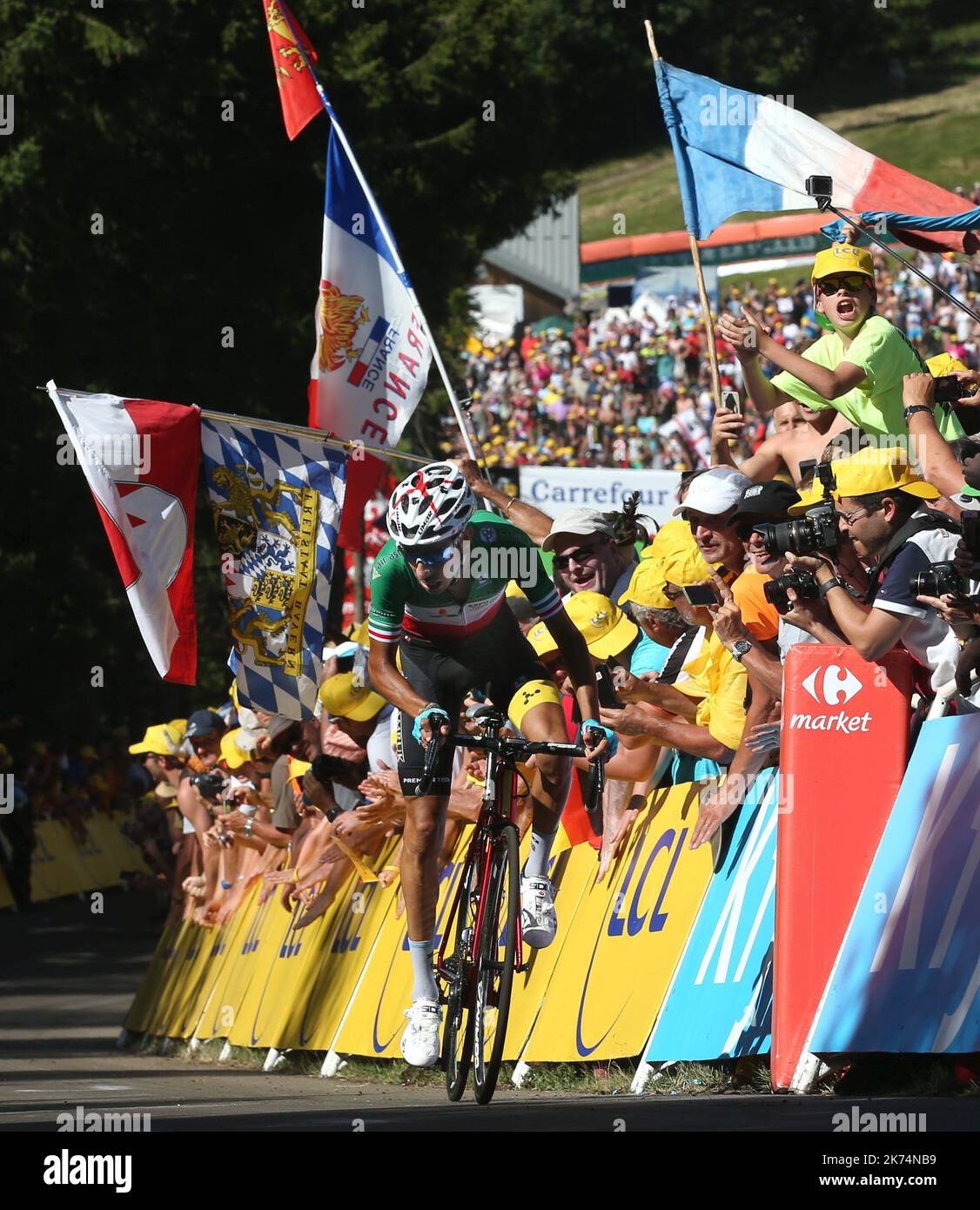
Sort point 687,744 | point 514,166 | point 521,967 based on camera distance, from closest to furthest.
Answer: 1. point 521,967
2. point 687,744
3. point 514,166

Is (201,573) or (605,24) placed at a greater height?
(605,24)

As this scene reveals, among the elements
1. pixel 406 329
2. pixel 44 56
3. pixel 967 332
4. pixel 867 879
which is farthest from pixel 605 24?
pixel 867 879

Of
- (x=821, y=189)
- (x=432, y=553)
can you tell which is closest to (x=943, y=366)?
(x=821, y=189)

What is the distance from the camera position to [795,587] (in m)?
7.04

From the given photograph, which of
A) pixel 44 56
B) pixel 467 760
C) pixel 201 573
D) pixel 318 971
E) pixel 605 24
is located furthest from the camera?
pixel 605 24

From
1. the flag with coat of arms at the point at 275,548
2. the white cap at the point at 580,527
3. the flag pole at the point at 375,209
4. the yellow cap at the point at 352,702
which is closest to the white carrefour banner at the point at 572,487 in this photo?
the flag pole at the point at 375,209

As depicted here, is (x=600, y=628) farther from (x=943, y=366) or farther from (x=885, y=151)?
(x=885, y=151)

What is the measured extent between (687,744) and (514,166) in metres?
23.2

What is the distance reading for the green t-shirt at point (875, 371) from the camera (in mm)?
8367

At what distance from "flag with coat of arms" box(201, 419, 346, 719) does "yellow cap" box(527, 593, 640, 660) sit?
2.09m

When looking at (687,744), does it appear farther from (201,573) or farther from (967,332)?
(967,332)

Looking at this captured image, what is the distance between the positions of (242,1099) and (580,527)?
9.47 ft

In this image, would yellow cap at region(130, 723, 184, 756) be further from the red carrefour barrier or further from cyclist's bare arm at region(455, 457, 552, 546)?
the red carrefour barrier
